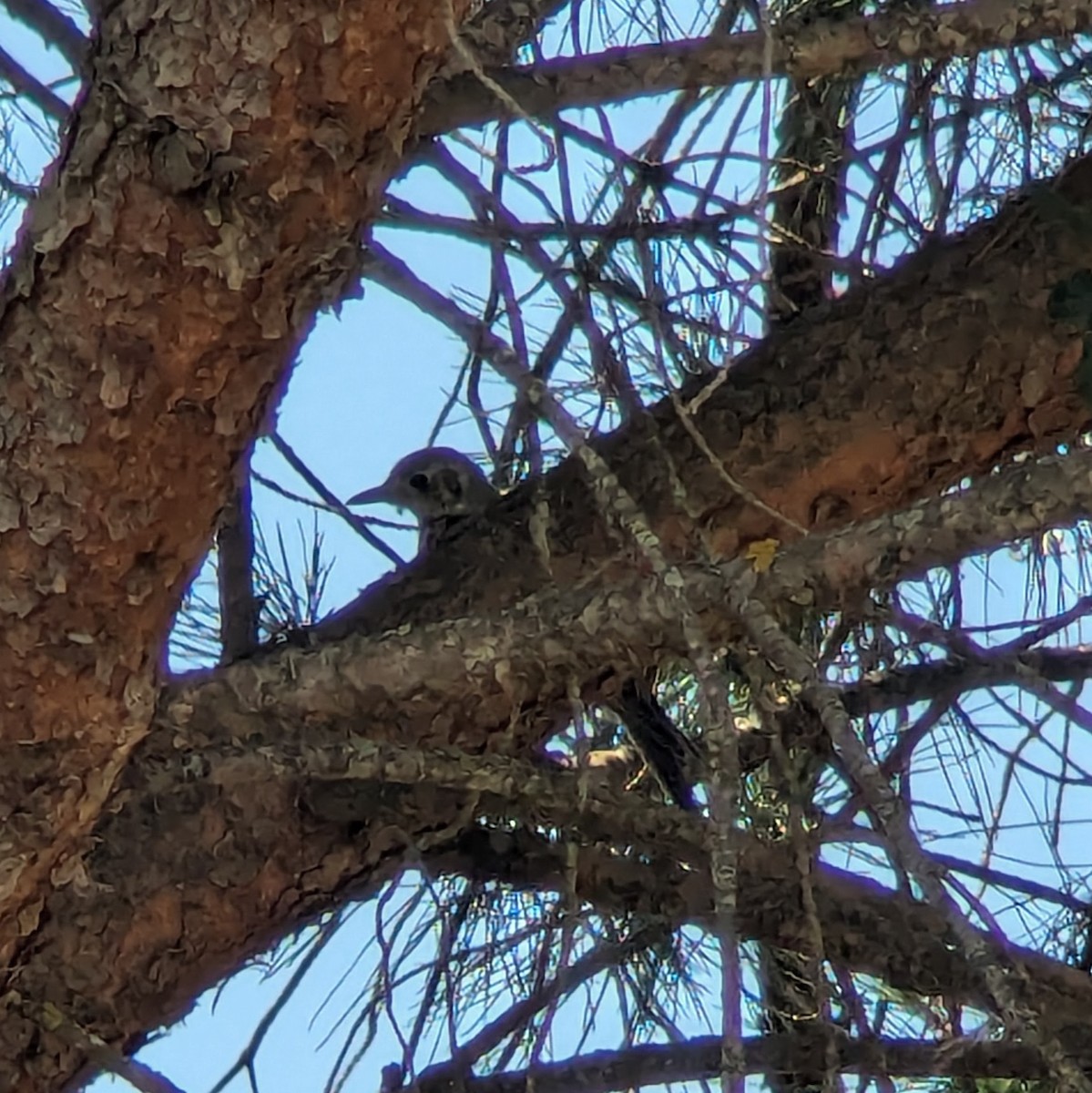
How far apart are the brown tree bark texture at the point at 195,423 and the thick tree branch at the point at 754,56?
0.67 feet

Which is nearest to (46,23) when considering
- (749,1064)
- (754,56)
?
(754,56)

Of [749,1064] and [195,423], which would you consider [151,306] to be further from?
[749,1064]

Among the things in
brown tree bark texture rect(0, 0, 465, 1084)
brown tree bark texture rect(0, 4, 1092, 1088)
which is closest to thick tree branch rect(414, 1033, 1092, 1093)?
brown tree bark texture rect(0, 4, 1092, 1088)

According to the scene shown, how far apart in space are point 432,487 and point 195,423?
165 centimetres

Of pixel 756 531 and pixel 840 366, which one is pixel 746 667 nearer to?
pixel 756 531

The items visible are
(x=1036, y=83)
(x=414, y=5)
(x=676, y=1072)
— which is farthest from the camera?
(x=1036, y=83)

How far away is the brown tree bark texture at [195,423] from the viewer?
1.00 metres

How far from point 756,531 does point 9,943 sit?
683 mm

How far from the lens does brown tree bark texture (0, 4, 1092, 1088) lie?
3.29ft

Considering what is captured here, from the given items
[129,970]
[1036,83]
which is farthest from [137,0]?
[1036,83]

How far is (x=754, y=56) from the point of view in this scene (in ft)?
4.30

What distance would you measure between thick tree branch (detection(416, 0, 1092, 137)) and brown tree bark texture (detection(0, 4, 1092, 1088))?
0.20m

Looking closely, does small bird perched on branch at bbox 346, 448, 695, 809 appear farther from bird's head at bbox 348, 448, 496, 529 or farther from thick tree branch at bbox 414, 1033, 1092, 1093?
thick tree branch at bbox 414, 1033, 1092, 1093

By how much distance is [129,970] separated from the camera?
1438 mm
